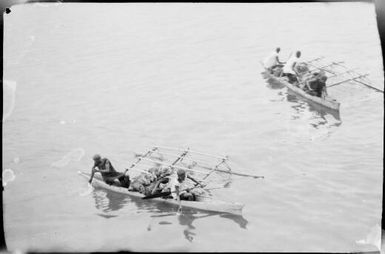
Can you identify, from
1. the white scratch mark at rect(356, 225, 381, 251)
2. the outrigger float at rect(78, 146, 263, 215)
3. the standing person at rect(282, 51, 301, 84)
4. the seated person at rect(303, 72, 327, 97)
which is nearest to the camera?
the white scratch mark at rect(356, 225, 381, 251)

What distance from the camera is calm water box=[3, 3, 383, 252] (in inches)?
149

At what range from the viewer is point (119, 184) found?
4203mm

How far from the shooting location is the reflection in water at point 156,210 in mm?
3795

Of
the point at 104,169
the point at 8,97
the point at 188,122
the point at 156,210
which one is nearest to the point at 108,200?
the point at 104,169

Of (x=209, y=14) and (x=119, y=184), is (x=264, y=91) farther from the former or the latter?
(x=119, y=184)

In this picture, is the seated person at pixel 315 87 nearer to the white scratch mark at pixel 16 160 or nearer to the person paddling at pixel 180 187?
the person paddling at pixel 180 187

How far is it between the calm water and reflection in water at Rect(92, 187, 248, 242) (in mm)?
11

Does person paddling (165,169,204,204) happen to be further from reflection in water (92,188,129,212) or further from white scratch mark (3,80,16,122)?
white scratch mark (3,80,16,122)

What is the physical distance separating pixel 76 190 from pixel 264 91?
5.37 feet

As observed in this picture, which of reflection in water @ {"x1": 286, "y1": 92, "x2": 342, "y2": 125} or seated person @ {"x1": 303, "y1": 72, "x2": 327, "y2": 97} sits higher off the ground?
seated person @ {"x1": 303, "y1": 72, "x2": 327, "y2": 97}

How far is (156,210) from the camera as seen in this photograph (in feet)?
12.8

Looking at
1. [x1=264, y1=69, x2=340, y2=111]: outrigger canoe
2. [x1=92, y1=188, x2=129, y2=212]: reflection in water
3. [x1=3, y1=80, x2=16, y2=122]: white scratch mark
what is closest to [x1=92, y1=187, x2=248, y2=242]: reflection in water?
[x1=92, y1=188, x2=129, y2=212]: reflection in water

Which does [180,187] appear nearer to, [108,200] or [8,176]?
[108,200]

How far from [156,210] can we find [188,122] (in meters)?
0.71
